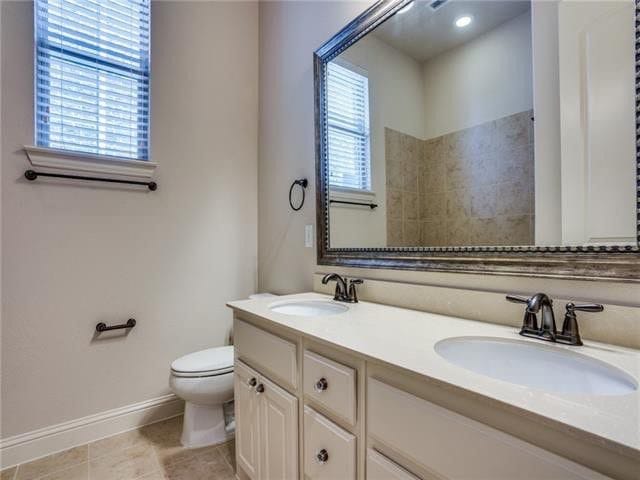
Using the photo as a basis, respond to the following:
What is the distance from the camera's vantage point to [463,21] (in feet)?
4.01

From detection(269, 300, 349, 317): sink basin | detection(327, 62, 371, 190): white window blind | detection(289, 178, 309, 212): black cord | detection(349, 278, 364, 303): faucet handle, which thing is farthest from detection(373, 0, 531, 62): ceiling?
detection(269, 300, 349, 317): sink basin

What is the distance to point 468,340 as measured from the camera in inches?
36.0

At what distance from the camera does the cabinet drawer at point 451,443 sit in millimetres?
512

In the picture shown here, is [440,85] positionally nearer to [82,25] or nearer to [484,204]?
[484,204]

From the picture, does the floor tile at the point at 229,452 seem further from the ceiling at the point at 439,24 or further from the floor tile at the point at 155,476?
the ceiling at the point at 439,24

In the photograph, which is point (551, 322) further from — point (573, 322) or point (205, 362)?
point (205, 362)

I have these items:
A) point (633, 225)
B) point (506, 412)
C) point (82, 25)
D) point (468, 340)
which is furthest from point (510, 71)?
point (82, 25)

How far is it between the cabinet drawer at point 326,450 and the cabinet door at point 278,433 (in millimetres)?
64

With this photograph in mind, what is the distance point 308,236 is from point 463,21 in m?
1.25

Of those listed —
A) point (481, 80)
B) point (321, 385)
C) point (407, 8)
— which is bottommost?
point (321, 385)

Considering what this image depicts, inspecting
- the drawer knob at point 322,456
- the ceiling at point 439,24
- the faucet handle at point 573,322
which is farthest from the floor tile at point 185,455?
the ceiling at point 439,24

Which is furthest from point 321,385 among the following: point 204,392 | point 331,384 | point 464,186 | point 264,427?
point 204,392

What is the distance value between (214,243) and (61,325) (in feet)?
3.08

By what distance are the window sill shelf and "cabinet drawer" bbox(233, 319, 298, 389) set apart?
3.79 ft
